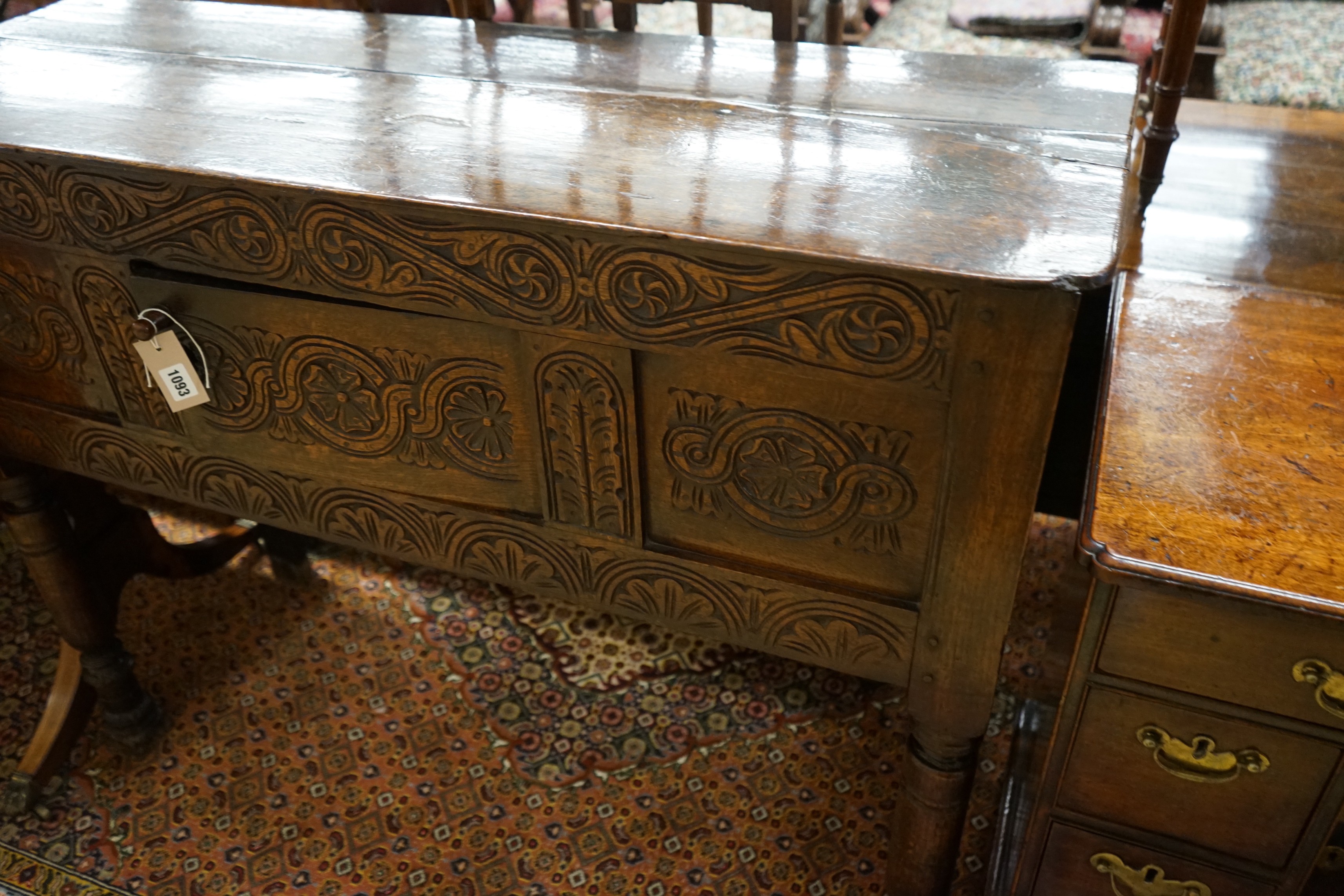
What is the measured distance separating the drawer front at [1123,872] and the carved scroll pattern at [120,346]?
1.10 metres

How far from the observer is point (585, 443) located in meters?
1.01

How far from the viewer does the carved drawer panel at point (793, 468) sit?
34.8 inches

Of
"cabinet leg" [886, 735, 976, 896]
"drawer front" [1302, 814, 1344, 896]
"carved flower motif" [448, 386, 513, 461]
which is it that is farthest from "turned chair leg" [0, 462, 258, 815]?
"drawer front" [1302, 814, 1344, 896]

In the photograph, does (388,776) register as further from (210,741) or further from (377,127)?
(377,127)

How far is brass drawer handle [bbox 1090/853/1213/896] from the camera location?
1.01 m

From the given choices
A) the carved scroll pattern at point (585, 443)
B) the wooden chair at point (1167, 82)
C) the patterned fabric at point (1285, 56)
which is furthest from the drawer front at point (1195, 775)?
the patterned fabric at point (1285, 56)

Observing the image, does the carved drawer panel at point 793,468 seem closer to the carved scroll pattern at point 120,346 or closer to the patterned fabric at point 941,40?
the carved scroll pattern at point 120,346

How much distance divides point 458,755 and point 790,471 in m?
0.94

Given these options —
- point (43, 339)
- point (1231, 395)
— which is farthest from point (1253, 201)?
point (43, 339)

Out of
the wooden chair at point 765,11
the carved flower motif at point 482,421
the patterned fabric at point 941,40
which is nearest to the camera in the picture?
the carved flower motif at point 482,421

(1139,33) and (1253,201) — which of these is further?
(1139,33)

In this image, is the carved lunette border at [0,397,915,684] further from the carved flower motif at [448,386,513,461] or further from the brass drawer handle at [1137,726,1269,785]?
the brass drawer handle at [1137,726,1269,785]

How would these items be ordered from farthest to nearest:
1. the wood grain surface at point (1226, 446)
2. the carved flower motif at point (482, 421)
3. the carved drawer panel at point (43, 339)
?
the carved drawer panel at point (43, 339), the carved flower motif at point (482, 421), the wood grain surface at point (1226, 446)

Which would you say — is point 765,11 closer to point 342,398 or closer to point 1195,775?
point 342,398
